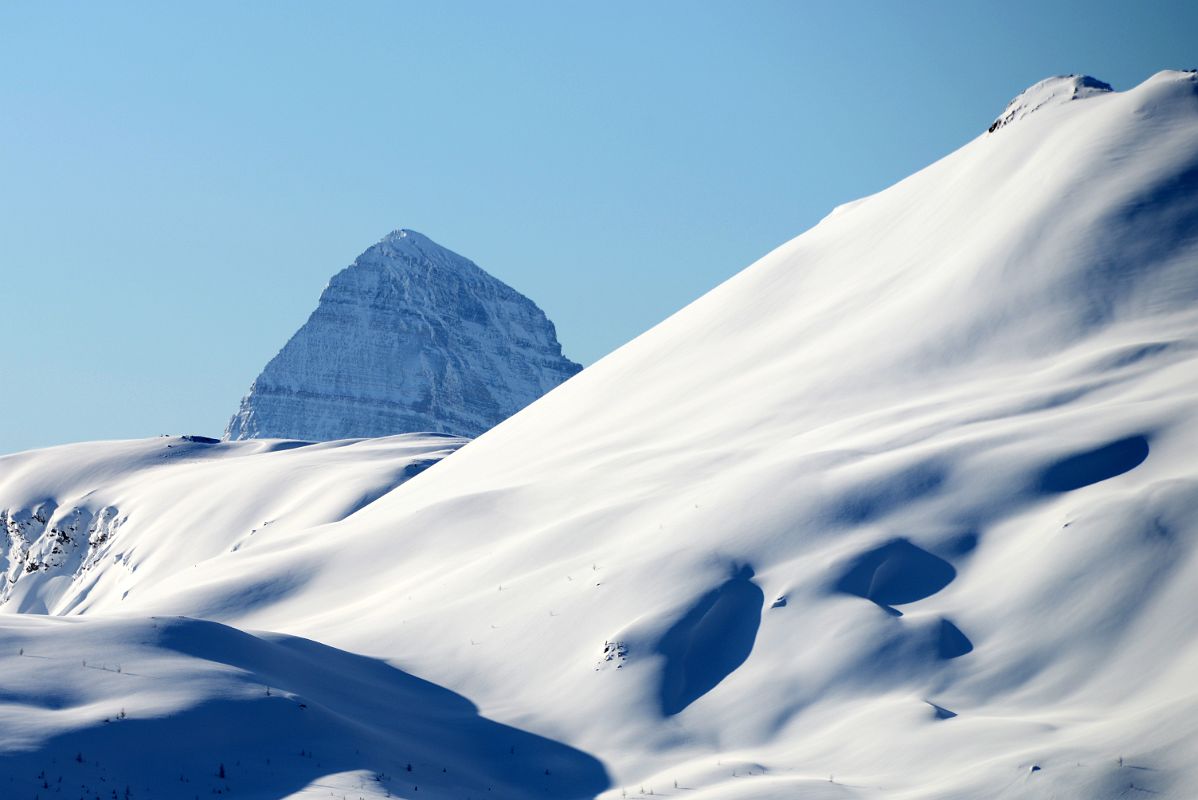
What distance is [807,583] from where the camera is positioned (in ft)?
115

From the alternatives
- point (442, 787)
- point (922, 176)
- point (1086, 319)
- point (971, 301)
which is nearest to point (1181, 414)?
point (1086, 319)

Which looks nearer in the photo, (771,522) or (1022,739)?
(1022,739)

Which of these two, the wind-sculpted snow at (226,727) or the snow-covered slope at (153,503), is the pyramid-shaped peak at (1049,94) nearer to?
the snow-covered slope at (153,503)

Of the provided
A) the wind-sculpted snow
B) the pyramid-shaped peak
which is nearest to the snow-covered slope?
the pyramid-shaped peak

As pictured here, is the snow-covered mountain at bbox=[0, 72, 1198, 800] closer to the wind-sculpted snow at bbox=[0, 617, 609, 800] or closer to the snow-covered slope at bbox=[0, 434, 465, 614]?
the wind-sculpted snow at bbox=[0, 617, 609, 800]

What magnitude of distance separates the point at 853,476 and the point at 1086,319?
13.4m

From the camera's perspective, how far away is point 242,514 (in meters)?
90.3

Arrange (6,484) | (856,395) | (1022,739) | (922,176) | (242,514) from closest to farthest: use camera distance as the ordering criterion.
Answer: (1022,739)
(856,395)
(922,176)
(242,514)
(6,484)

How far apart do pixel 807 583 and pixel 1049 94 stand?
38463mm

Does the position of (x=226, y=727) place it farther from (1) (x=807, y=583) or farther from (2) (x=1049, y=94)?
(2) (x=1049, y=94)

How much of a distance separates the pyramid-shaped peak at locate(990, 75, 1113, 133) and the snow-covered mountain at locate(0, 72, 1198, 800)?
15.8ft

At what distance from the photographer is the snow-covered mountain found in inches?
1104

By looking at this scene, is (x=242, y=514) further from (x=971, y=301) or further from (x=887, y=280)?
(x=971, y=301)

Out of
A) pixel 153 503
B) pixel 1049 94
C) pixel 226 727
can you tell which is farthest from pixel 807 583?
pixel 153 503
